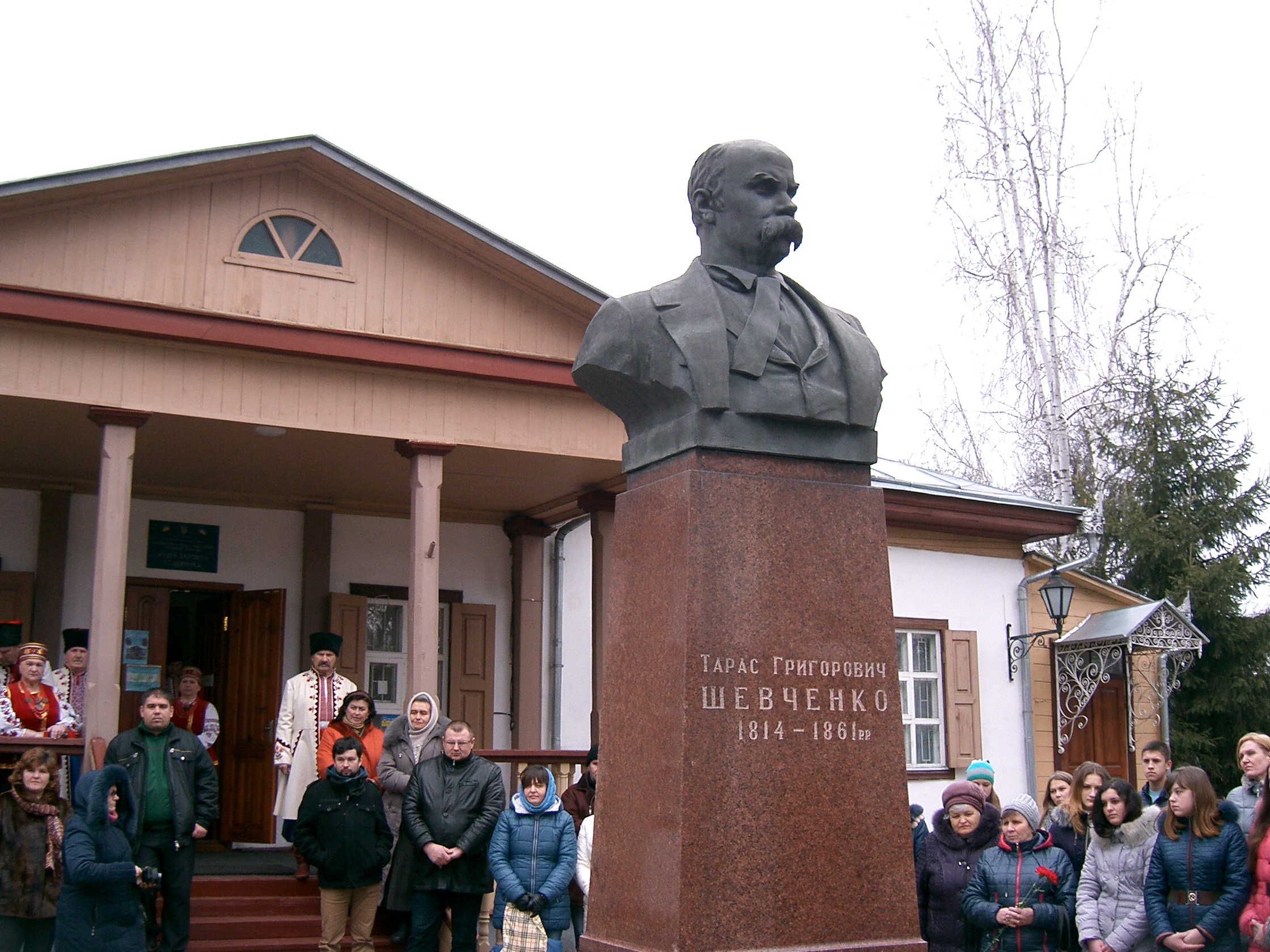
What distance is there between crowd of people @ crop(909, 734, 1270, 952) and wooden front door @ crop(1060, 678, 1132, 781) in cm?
869

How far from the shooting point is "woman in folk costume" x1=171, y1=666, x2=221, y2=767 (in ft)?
32.4

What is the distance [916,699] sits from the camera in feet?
47.5

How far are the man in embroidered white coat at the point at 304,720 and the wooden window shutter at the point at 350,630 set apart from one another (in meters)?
2.59

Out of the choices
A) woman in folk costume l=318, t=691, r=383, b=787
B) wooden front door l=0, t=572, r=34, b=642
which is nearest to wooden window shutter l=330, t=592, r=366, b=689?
wooden front door l=0, t=572, r=34, b=642

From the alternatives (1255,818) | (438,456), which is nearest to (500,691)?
(438,456)

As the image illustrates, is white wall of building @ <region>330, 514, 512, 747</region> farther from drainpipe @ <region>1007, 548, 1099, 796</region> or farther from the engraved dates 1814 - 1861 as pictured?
the engraved dates 1814 - 1861

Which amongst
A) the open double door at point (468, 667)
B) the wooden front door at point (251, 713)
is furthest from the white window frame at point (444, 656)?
the wooden front door at point (251, 713)

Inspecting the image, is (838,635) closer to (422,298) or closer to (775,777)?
(775,777)

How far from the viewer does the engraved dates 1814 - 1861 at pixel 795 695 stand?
14.4ft

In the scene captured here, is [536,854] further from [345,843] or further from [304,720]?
[304,720]

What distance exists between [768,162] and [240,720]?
28.4 feet

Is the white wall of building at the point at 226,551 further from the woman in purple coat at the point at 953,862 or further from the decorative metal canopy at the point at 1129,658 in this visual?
the decorative metal canopy at the point at 1129,658

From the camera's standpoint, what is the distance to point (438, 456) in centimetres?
1062

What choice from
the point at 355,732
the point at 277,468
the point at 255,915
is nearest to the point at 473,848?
the point at 355,732
